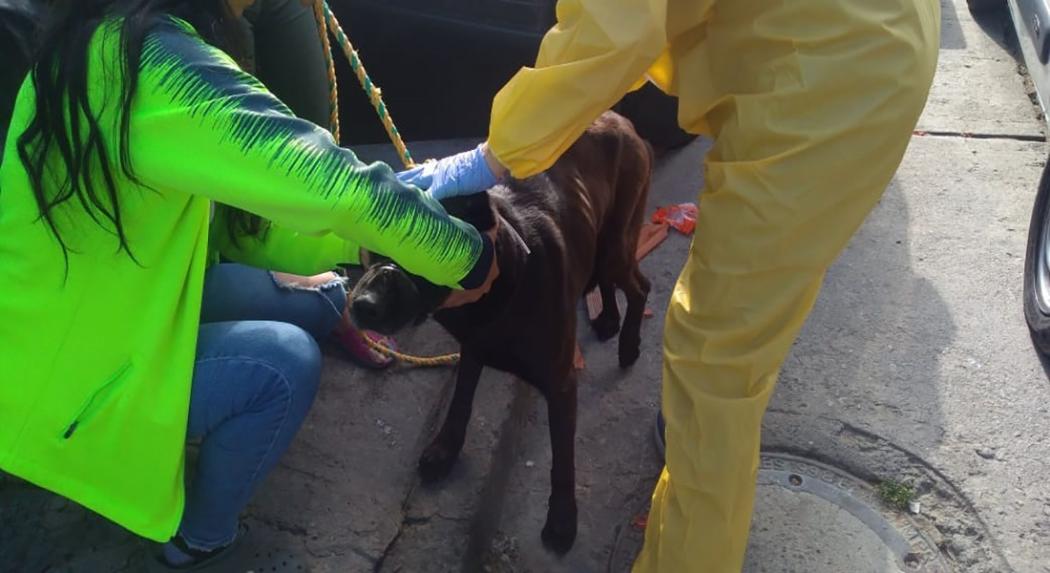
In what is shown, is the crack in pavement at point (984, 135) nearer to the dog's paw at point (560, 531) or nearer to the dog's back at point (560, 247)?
the dog's back at point (560, 247)

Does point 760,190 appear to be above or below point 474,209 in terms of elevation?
above

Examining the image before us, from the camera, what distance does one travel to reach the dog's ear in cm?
209

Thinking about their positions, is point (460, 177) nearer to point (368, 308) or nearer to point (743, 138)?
point (368, 308)

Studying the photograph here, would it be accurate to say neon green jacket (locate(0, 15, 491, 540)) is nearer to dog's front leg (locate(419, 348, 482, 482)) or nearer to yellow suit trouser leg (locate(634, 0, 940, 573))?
yellow suit trouser leg (locate(634, 0, 940, 573))

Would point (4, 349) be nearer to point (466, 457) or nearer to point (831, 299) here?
point (466, 457)

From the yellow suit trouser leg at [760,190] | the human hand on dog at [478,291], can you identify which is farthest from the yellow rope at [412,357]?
the yellow suit trouser leg at [760,190]

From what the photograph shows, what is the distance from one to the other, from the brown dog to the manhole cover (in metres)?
0.51

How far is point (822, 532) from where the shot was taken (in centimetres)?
254

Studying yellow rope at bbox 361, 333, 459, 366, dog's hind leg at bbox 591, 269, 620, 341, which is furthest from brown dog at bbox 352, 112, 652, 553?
yellow rope at bbox 361, 333, 459, 366

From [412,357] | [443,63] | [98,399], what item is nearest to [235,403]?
[98,399]

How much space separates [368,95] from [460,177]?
2.54ft

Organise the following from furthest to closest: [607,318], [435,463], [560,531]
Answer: [607,318], [435,463], [560,531]

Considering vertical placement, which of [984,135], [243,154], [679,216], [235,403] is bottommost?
[984,135]

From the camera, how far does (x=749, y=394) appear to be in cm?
196
